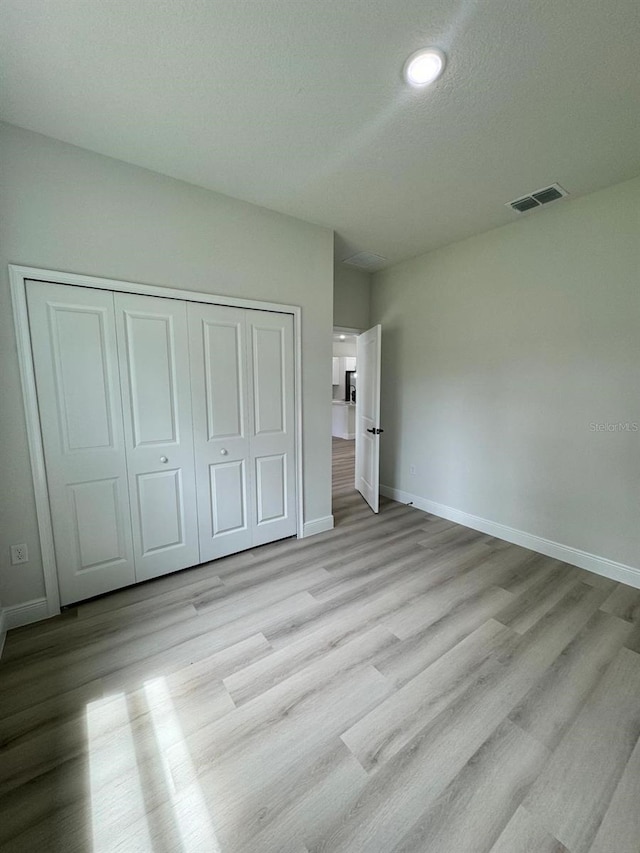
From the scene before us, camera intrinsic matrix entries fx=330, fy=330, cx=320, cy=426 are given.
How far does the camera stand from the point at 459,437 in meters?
3.41

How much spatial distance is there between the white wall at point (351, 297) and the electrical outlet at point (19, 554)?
11.3ft

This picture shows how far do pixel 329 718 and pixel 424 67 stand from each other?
2.89 meters

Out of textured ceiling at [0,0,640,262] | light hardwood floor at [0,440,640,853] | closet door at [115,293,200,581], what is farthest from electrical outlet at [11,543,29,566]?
textured ceiling at [0,0,640,262]

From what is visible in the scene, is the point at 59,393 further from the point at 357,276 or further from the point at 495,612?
the point at 357,276

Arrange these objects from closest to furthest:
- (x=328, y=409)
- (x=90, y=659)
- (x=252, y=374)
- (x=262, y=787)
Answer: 1. (x=262, y=787)
2. (x=90, y=659)
3. (x=252, y=374)
4. (x=328, y=409)

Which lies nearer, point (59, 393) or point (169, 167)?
point (59, 393)

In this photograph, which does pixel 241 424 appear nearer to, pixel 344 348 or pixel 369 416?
pixel 369 416

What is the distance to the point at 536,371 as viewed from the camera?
2.79 meters

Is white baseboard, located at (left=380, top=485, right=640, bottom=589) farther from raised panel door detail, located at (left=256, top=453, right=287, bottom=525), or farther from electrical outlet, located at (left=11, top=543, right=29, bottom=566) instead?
electrical outlet, located at (left=11, top=543, right=29, bottom=566)

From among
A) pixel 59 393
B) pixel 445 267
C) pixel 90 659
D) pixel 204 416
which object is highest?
pixel 445 267

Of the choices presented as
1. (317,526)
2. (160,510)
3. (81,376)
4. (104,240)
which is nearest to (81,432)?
(81,376)

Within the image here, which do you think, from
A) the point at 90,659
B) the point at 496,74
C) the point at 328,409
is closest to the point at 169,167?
the point at 496,74

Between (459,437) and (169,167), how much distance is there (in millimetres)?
3262

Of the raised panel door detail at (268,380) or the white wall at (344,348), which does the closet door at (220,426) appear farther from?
the white wall at (344,348)
